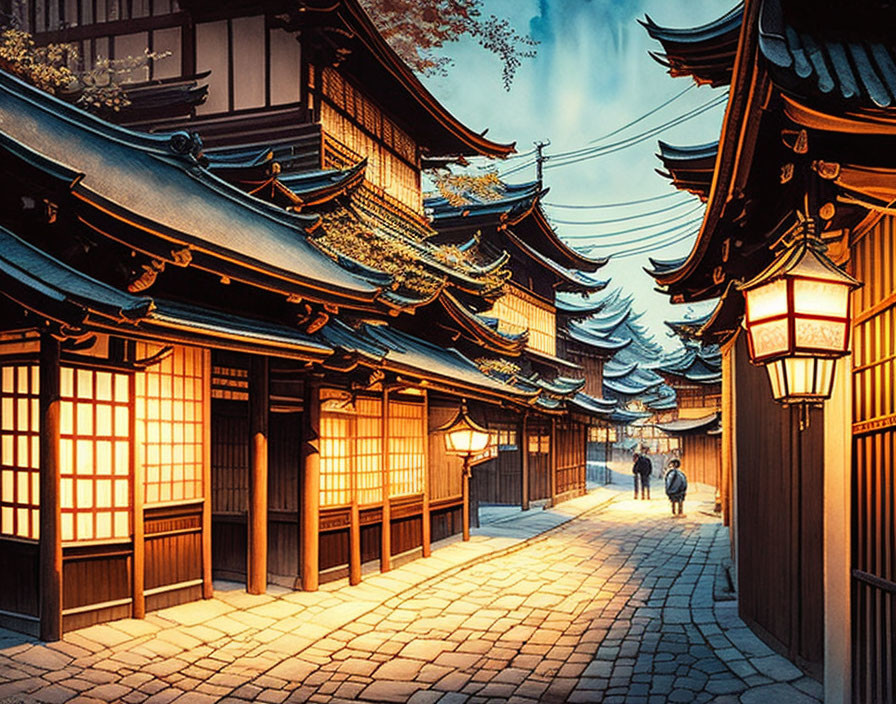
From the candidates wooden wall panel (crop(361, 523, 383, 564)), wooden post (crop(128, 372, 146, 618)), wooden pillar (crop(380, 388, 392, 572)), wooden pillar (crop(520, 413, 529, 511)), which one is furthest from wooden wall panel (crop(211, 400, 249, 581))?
wooden pillar (crop(520, 413, 529, 511))

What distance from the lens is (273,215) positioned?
46.9 feet

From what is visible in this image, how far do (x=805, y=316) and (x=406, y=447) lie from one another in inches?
442

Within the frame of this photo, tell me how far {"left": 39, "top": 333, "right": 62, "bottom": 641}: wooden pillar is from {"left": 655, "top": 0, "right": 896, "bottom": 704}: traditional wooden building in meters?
6.81

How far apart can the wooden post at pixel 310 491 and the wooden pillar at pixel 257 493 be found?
2.44ft

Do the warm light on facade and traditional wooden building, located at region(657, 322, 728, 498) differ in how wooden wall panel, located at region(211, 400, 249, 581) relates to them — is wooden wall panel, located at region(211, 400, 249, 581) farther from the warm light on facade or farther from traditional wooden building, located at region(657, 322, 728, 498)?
traditional wooden building, located at region(657, 322, 728, 498)

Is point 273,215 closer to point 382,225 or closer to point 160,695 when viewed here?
point 382,225

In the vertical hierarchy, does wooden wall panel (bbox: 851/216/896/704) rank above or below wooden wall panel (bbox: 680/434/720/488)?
above

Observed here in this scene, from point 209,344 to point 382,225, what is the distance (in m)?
9.73

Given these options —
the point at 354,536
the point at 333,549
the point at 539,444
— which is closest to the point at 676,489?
the point at 539,444

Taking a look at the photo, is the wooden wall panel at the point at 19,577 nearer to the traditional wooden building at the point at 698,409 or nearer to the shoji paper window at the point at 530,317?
the shoji paper window at the point at 530,317

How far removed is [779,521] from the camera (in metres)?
8.62

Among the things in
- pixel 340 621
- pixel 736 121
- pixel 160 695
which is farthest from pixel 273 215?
pixel 736 121

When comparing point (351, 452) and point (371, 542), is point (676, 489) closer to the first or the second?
point (371, 542)

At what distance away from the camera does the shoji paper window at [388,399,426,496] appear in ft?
49.5
